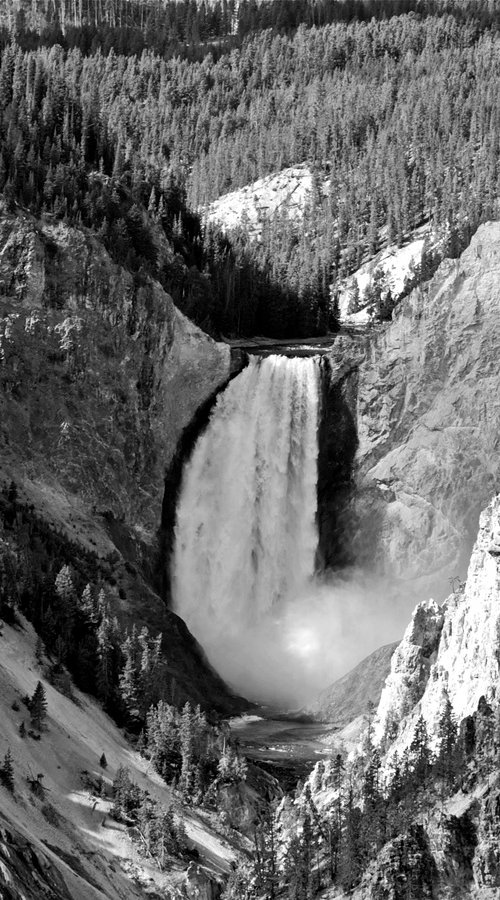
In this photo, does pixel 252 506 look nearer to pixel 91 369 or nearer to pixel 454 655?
pixel 91 369

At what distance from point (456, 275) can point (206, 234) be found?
38681 millimetres

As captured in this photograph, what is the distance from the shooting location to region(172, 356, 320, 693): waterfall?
118875 mm

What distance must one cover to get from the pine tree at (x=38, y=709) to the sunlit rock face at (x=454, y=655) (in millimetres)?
19169

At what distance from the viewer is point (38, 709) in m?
86.7

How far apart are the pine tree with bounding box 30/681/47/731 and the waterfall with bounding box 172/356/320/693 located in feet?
100

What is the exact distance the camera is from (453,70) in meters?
196

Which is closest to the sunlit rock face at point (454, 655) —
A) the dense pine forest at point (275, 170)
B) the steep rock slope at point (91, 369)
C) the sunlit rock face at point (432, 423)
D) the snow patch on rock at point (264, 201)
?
the sunlit rock face at point (432, 423)

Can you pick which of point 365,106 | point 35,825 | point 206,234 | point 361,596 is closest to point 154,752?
point 35,825

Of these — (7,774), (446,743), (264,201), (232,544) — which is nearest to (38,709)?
(7,774)

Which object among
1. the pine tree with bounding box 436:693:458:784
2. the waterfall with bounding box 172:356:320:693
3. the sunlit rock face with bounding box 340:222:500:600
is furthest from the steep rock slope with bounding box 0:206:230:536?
the pine tree with bounding box 436:693:458:784

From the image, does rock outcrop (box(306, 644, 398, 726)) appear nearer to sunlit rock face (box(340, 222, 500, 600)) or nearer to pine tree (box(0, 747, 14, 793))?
sunlit rock face (box(340, 222, 500, 600))

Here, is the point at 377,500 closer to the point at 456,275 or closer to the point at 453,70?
the point at 456,275

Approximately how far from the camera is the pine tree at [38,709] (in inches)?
3406

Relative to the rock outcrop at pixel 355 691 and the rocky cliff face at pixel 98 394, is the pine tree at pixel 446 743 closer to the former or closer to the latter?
the rock outcrop at pixel 355 691
